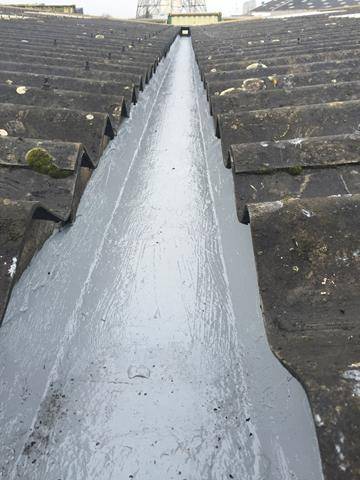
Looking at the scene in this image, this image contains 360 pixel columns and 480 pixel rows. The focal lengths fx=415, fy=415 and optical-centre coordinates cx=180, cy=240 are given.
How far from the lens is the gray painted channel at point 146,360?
50.9 inches

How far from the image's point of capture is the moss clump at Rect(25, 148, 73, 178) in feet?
5.80

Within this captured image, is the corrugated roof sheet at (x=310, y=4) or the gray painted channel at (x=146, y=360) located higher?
the corrugated roof sheet at (x=310, y=4)

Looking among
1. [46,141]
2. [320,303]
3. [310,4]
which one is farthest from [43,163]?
[310,4]

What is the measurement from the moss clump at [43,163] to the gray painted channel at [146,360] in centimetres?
25

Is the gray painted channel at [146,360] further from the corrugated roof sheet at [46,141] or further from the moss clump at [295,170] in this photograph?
the moss clump at [295,170]

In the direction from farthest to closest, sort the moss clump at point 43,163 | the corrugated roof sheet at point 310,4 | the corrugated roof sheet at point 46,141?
1. the corrugated roof sheet at point 310,4
2. the moss clump at point 43,163
3. the corrugated roof sheet at point 46,141

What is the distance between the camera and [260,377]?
1.52 m

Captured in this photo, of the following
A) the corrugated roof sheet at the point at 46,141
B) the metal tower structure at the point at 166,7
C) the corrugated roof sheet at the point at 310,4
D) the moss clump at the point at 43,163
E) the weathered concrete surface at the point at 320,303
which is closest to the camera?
the weathered concrete surface at the point at 320,303

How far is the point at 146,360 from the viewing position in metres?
1.58

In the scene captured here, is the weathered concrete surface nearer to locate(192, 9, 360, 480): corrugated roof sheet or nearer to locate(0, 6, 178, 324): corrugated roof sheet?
locate(192, 9, 360, 480): corrugated roof sheet

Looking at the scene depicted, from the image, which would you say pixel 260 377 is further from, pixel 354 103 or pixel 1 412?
pixel 354 103

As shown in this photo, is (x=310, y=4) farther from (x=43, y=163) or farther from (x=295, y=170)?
(x=43, y=163)

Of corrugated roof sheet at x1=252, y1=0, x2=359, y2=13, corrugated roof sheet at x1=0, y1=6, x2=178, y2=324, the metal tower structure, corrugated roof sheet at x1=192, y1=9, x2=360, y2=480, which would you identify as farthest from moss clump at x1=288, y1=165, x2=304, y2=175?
the metal tower structure

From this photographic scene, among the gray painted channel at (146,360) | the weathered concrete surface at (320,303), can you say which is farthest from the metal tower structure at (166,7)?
the weathered concrete surface at (320,303)
